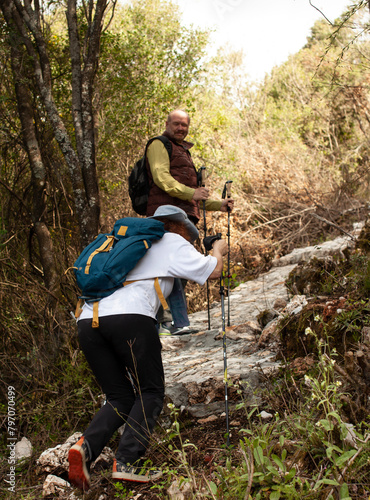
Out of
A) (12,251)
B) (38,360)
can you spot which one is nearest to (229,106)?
(12,251)

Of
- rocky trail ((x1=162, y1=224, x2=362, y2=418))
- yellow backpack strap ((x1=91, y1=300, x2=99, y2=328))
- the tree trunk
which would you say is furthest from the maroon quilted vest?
yellow backpack strap ((x1=91, y1=300, x2=99, y2=328))

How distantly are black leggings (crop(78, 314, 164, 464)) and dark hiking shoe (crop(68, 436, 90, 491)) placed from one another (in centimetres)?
5

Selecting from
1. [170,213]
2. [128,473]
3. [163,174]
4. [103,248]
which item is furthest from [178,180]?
[128,473]

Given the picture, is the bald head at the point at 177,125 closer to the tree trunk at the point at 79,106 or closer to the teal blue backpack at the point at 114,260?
the tree trunk at the point at 79,106

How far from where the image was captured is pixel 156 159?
14.3 ft

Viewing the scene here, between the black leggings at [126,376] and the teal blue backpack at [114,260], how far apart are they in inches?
5.7

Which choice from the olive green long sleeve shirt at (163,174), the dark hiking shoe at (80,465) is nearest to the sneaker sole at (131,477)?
the dark hiking shoe at (80,465)

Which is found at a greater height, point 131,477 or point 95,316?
point 95,316

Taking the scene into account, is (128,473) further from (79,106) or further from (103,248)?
(79,106)

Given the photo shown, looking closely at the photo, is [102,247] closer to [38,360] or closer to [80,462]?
[80,462]

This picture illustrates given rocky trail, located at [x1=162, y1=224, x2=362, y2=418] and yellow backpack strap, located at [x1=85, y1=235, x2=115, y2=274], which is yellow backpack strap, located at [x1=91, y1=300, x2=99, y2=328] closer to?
yellow backpack strap, located at [x1=85, y1=235, x2=115, y2=274]

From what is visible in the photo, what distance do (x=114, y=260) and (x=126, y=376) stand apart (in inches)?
30.0

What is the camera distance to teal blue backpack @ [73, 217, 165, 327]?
2.80 meters

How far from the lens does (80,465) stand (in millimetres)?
2688
